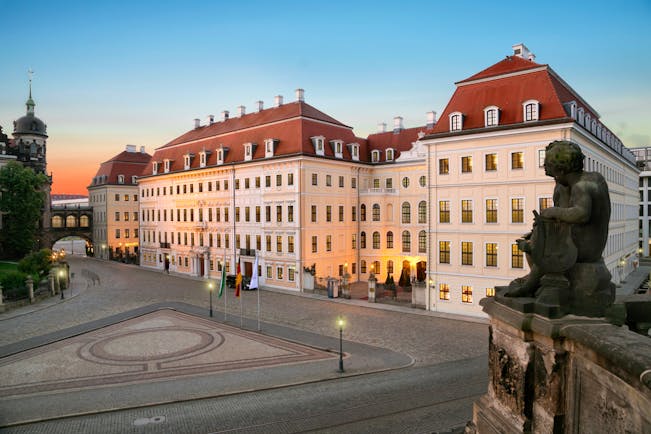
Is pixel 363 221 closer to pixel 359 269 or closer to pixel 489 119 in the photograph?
pixel 359 269

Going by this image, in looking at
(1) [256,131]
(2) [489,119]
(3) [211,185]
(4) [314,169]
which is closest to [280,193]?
(4) [314,169]

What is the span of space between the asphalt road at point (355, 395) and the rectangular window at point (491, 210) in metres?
6.76

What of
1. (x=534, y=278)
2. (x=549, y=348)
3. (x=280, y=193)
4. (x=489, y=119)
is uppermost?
(x=489, y=119)

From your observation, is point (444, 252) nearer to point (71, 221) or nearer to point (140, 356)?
point (140, 356)

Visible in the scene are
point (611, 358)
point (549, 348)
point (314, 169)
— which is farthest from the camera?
point (314, 169)

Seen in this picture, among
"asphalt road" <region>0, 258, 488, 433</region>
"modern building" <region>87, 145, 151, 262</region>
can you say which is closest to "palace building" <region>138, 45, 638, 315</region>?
"asphalt road" <region>0, 258, 488, 433</region>

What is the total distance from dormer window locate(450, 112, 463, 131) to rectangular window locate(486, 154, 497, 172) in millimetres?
2692

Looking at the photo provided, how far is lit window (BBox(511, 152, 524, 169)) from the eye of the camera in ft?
93.5

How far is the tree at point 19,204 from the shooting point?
2266 inches

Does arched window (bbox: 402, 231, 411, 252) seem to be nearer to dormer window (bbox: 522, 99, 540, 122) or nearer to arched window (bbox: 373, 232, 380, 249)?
arched window (bbox: 373, 232, 380, 249)

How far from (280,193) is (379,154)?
1290 centimetres

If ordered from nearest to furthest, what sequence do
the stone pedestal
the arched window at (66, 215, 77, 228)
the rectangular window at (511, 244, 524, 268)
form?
the stone pedestal, the rectangular window at (511, 244, 524, 268), the arched window at (66, 215, 77, 228)

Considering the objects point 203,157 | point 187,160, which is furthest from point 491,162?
point 187,160

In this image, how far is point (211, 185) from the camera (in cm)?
5138
